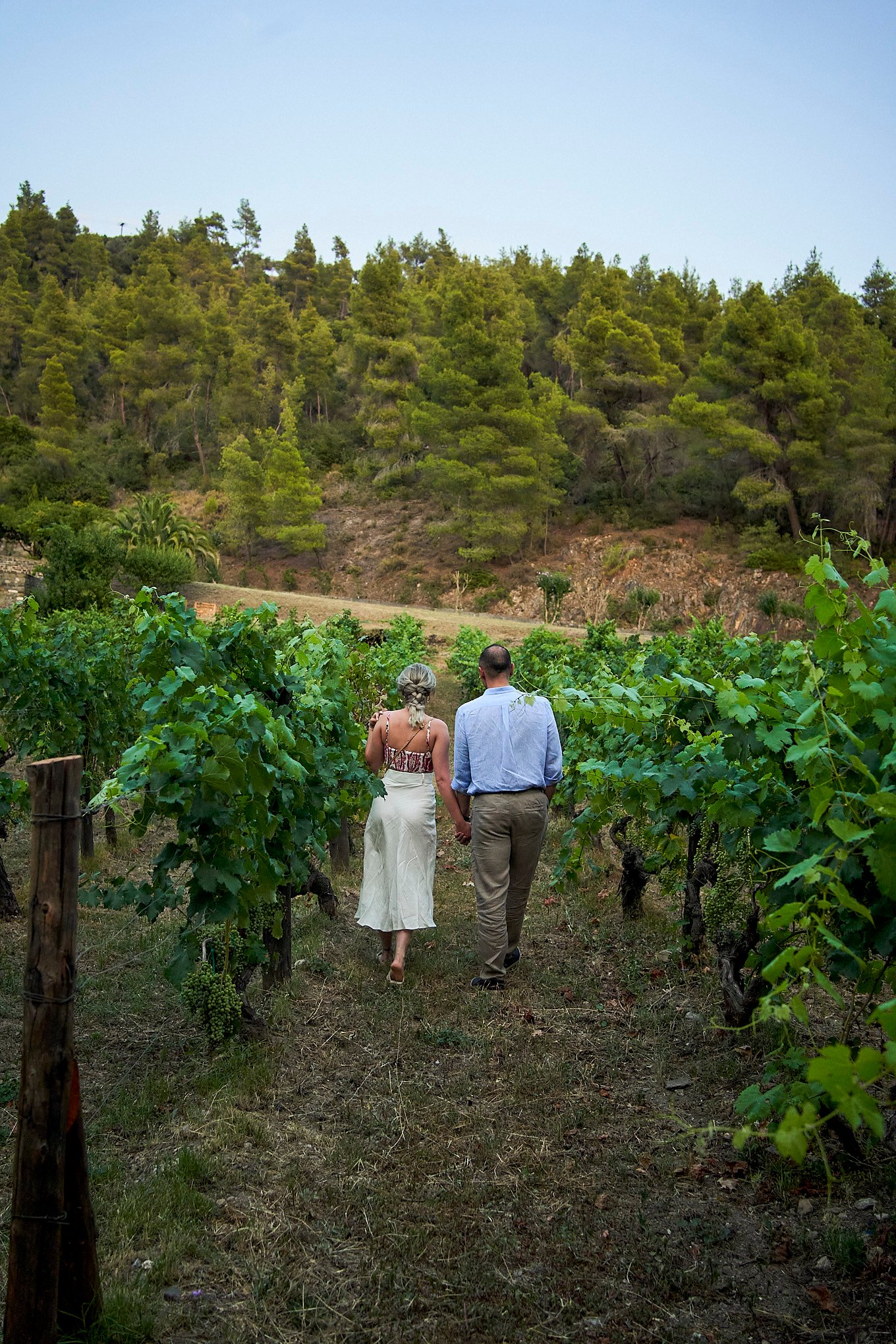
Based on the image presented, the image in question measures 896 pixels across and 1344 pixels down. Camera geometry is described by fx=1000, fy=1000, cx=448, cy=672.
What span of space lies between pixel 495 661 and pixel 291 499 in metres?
33.1

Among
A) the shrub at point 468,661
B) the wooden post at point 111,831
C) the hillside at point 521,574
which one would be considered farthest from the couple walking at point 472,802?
the hillside at point 521,574

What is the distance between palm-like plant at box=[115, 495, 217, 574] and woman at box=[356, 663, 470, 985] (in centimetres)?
2500

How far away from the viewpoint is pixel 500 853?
4.64 metres

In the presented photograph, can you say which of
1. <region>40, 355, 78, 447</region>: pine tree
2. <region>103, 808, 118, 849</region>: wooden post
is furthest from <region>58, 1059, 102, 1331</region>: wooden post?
<region>40, 355, 78, 447</region>: pine tree

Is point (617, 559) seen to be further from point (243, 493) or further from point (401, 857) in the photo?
point (401, 857)

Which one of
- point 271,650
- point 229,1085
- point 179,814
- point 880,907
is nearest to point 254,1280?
point 229,1085

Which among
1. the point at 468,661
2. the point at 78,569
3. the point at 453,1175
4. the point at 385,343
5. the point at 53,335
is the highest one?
the point at 53,335

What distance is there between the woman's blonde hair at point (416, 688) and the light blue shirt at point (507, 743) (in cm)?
19

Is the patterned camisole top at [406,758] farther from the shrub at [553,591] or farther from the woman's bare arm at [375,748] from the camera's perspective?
the shrub at [553,591]

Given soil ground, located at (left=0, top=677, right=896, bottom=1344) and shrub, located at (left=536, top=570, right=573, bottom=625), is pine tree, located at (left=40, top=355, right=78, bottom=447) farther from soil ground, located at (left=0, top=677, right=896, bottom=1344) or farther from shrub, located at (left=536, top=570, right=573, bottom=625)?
soil ground, located at (left=0, top=677, right=896, bottom=1344)

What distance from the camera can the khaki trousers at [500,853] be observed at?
15.2ft

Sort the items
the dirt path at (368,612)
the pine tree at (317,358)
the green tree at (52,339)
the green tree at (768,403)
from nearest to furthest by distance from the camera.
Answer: the dirt path at (368,612), the green tree at (768,403), the pine tree at (317,358), the green tree at (52,339)

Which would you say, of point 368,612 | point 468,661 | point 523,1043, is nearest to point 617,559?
point 368,612

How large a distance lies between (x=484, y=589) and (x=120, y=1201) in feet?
103
